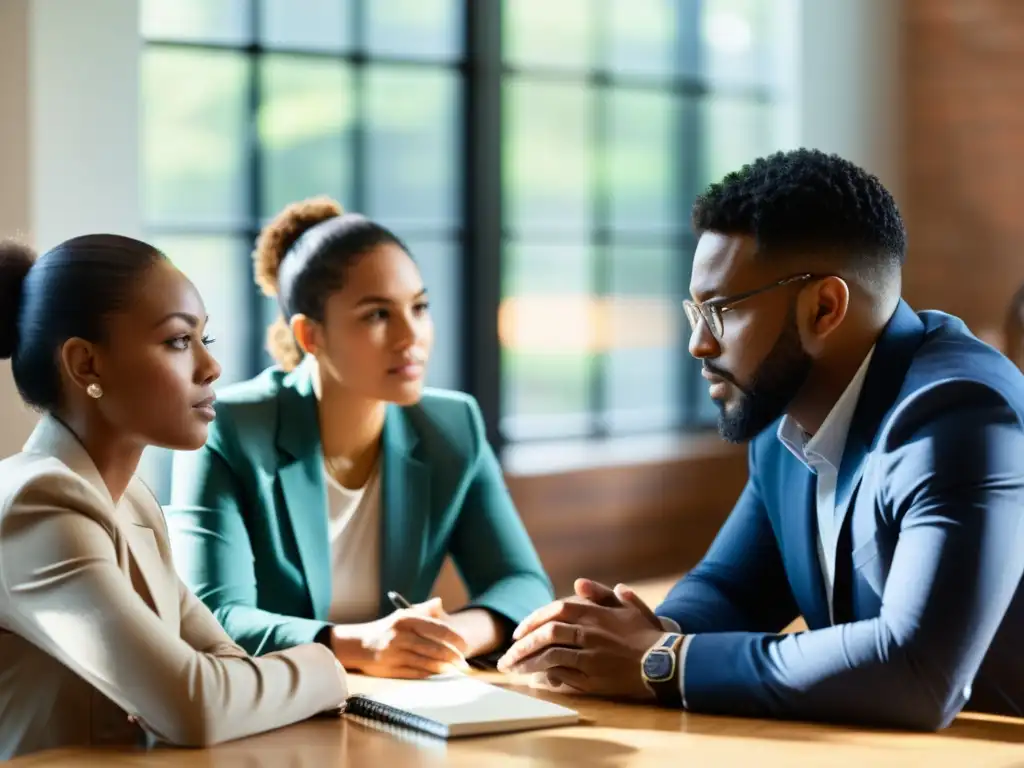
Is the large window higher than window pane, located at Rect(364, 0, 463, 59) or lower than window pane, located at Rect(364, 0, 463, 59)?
lower

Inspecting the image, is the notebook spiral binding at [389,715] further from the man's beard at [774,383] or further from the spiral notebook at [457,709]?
the man's beard at [774,383]

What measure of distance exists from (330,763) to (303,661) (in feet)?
0.71

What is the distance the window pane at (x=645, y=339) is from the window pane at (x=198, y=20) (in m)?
1.80

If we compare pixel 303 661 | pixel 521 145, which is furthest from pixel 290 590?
pixel 521 145

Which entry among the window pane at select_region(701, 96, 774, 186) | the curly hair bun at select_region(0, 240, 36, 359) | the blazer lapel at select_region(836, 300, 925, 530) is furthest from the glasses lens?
the window pane at select_region(701, 96, 774, 186)

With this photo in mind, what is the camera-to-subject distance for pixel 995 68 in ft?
20.2

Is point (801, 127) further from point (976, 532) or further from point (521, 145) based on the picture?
point (976, 532)

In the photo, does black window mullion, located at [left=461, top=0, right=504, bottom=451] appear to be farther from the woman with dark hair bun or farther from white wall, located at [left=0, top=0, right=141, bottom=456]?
the woman with dark hair bun

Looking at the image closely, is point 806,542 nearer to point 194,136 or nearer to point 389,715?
point 389,715

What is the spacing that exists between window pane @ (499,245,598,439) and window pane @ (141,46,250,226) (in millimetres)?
1145

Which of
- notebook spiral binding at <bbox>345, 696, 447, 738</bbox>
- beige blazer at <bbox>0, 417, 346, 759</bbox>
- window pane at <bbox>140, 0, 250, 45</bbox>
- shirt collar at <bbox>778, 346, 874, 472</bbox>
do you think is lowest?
notebook spiral binding at <bbox>345, 696, 447, 738</bbox>

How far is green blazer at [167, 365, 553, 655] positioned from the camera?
2.47 meters

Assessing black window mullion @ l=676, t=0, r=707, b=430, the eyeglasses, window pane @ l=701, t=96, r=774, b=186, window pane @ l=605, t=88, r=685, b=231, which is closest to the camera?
the eyeglasses

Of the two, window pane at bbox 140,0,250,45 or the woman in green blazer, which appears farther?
window pane at bbox 140,0,250,45
